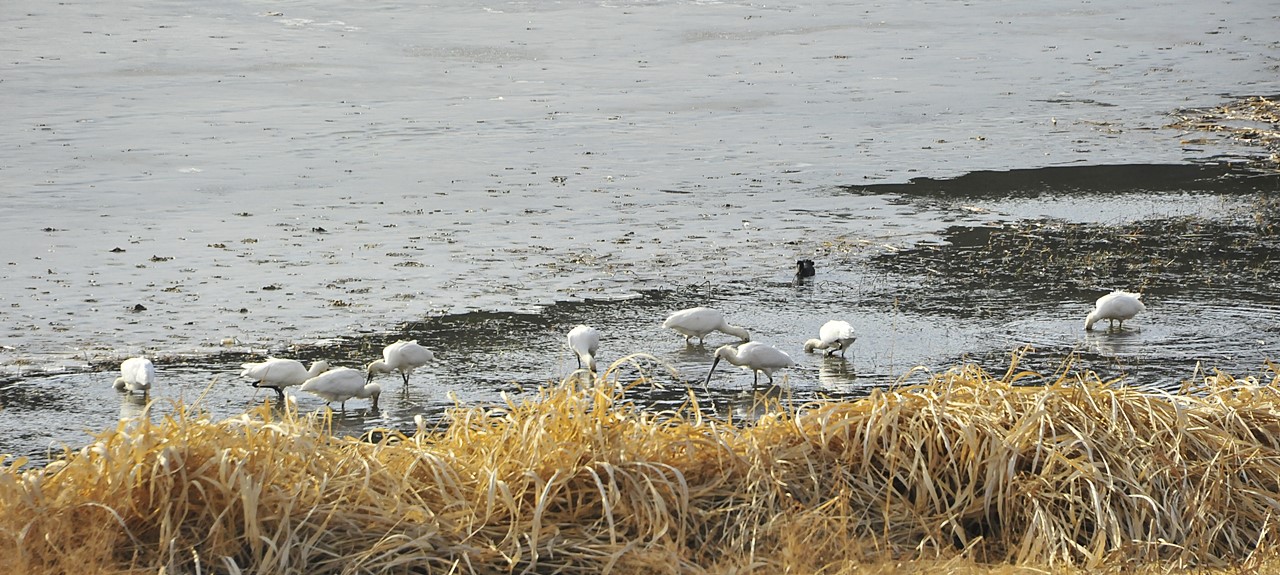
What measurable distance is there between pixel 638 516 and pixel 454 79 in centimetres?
1798

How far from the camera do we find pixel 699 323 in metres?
9.11

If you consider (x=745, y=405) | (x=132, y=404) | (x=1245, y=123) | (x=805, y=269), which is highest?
(x=1245, y=123)

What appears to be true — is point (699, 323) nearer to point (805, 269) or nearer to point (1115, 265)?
point (805, 269)

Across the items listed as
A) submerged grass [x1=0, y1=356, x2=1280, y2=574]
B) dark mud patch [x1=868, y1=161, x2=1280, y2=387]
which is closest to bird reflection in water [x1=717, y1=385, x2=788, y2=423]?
dark mud patch [x1=868, y1=161, x2=1280, y2=387]

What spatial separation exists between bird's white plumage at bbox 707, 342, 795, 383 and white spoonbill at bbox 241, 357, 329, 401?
2.21 m

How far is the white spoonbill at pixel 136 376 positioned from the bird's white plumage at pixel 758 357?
3.03 meters

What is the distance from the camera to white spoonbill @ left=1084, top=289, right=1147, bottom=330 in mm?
9141

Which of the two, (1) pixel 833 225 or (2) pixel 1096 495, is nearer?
(2) pixel 1096 495

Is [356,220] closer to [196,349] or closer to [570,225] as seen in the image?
[570,225]

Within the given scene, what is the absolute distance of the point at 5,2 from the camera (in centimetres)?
2927

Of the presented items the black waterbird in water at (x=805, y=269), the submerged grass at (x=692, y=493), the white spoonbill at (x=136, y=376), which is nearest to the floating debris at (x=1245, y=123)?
the black waterbird in water at (x=805, y=269)

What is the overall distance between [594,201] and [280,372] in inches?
250

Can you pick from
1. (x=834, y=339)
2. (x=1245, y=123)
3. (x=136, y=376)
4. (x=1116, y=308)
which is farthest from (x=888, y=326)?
(x=1245, y=123)

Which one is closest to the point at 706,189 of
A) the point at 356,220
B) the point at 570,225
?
the point at 570,225
